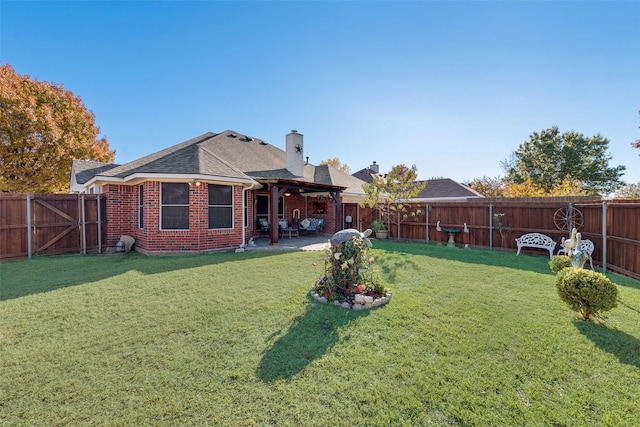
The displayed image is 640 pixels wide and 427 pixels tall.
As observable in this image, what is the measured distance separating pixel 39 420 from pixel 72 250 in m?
9.25

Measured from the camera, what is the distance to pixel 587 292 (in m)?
3.62

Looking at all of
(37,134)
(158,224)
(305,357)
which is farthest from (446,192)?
(37,134)

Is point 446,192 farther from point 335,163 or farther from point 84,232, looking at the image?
point 335,163

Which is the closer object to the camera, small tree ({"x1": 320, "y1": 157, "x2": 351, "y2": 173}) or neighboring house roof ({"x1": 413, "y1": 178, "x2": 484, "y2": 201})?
neighboring house roof ({"x1": 413, "y1": 178, "x2": 484, "y2": 201})

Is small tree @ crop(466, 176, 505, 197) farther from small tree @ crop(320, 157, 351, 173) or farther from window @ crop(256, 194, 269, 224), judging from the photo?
window @ crop(256, 194, 269, 224)

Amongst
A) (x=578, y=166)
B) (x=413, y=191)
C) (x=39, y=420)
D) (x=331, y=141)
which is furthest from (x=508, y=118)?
(x=578, y=166)

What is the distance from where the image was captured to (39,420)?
2.08 metres

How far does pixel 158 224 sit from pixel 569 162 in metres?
31.4

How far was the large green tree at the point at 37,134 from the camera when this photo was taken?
14641 mm

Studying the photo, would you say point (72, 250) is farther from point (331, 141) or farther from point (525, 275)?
point (331, 141)

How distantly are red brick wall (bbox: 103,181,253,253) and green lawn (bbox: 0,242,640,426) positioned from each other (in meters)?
3.34

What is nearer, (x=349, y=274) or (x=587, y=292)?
(x=587, y=292)

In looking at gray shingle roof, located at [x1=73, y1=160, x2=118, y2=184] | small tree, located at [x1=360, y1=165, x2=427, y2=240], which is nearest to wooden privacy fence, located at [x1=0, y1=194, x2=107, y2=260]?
gray shingle roof, located at [x1=73, y1=160, x2=118, y2=184]

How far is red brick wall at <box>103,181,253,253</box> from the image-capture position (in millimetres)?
8680
